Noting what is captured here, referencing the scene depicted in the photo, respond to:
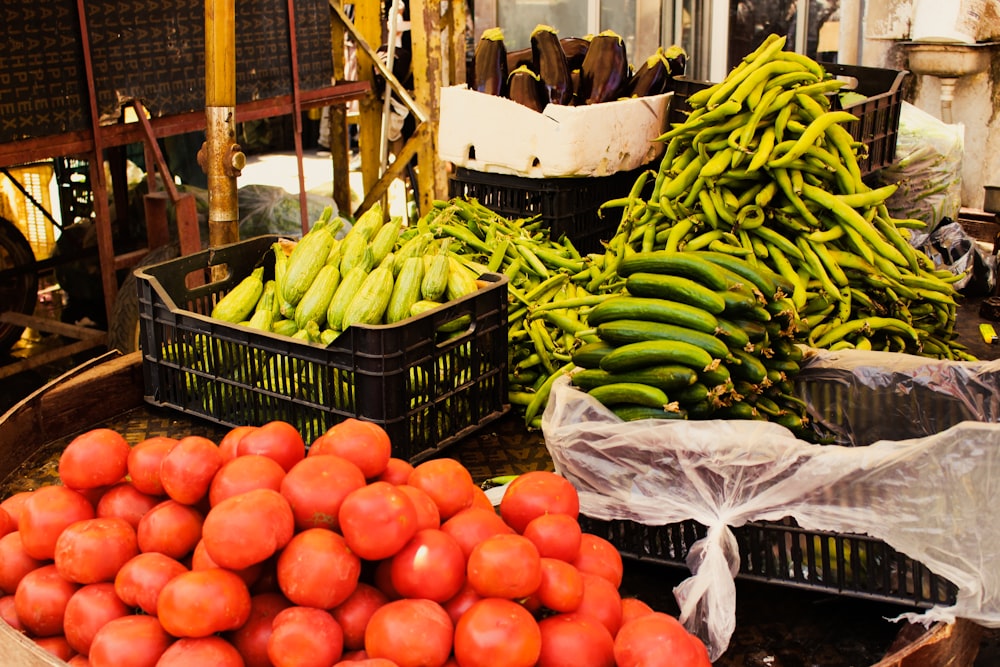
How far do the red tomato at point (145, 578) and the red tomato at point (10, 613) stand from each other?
0.24 metres

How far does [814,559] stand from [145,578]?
1261 mm

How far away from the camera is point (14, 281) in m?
6.02

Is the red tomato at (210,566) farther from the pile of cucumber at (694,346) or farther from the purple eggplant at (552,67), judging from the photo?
the purple eggplant at (552,67)

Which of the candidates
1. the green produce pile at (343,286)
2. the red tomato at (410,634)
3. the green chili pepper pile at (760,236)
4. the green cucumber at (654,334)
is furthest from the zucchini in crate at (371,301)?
the red tomato at (410,634)

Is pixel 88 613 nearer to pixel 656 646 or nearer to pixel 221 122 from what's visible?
pixel 656 646

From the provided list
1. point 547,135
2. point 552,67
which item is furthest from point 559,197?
point 552,67

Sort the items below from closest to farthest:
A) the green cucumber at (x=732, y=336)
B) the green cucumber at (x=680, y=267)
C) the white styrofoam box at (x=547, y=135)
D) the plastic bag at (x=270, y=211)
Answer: the green cucumber at (x=732, y=336) < the green cucumber at (x=680, y=267) < the white styrofoam box at (x=547, y=135) < the plastic bag at (x=270, y=211)

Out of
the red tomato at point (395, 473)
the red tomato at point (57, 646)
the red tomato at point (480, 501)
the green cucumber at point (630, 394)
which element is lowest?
the red tomato at point (57, 646)

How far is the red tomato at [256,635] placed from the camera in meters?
1.47

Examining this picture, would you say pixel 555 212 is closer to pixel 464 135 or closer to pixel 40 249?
pixel 464 135

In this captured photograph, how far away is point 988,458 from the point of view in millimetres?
1842

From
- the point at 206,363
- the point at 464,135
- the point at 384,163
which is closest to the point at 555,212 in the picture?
the point at 464,135

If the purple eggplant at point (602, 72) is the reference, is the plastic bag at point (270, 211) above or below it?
below

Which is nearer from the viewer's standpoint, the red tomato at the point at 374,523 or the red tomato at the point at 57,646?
the red tomato at the point at 374,523
